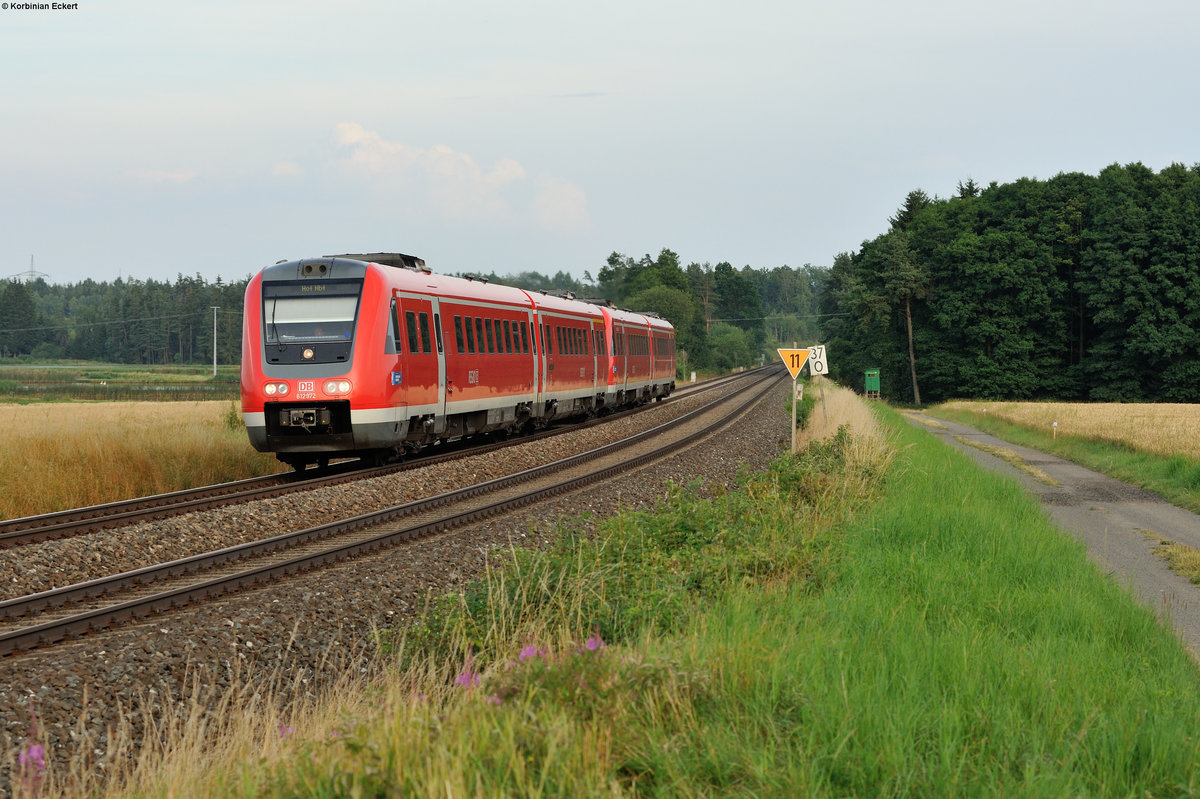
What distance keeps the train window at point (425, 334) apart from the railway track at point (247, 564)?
9.48 feet

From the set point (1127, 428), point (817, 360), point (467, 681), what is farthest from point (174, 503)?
point (1127, 428)

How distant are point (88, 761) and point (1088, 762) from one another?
501cm

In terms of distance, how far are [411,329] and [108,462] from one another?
5332 mm

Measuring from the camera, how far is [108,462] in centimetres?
1703

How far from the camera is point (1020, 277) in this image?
2911 inches

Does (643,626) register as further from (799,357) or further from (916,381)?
(916,381)

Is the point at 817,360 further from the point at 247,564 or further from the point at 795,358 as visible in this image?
the point at 247,564

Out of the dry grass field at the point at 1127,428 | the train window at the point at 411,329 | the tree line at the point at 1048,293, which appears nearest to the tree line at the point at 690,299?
the tree line at the point at 1048,293

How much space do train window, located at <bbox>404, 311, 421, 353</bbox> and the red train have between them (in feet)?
0.08

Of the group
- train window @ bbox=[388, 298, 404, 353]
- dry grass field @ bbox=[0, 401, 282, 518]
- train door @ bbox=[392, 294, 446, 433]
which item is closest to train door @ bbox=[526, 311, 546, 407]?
train door @ bbox=[392, 294, 446, 433]

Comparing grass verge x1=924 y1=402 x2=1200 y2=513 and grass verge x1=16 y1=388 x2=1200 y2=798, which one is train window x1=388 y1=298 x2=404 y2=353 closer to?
grass verge x1=16 y1=388 x2=1200 y2=798

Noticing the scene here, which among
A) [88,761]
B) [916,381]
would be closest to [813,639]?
[88,761]

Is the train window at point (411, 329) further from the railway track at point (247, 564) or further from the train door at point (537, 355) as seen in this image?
the train door at point (537, 355)

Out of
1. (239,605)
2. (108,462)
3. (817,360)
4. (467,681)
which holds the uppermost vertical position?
(817,360)
